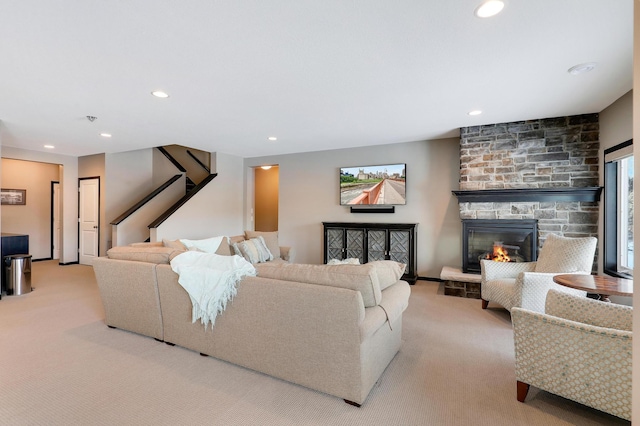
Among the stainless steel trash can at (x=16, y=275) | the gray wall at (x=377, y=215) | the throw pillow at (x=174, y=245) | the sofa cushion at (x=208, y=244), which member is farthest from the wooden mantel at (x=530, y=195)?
the stainless steel trash can at (x=16, y=275)

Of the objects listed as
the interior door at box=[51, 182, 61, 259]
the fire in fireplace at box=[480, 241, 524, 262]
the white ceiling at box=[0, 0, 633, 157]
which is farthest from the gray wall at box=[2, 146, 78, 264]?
the fire in fireplace at box=[480, 241, 524, 262]

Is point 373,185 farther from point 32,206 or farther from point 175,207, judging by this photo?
point 32,206

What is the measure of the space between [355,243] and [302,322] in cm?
381

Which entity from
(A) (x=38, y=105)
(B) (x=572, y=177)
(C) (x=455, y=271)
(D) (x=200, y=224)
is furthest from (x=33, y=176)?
(B) (x=572, y=177)

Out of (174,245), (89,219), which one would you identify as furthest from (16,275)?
(174,245)

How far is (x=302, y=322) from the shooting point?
6.77ft

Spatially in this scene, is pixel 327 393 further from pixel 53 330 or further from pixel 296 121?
pixel 296 121

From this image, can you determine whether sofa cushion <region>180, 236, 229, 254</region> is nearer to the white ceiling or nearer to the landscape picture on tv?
the white ceiling

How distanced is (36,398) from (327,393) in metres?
1.89

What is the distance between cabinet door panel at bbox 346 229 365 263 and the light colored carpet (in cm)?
246

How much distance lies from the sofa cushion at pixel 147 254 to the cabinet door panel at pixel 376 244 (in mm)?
3521

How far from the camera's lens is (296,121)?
13.9 feet

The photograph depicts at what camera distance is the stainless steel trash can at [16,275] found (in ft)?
14.8

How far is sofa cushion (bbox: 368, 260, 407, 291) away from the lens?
7.46 feet
